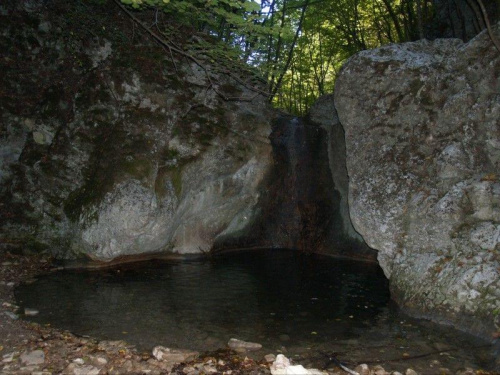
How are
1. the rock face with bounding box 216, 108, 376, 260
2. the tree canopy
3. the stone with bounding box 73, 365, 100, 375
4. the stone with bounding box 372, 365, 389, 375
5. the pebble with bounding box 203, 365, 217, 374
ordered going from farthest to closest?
1. the tree canopy
2. the rock face with bounding box 216, 108, 376, 260
3. the stone with bounding box 372, 365, 389, 375
4. the pebble with bounding box 203, 365, 217, 374
5. the stone with bounding box 73, 365, 100, 375

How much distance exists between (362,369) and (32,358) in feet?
13.5

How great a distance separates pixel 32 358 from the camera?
5.06 metres

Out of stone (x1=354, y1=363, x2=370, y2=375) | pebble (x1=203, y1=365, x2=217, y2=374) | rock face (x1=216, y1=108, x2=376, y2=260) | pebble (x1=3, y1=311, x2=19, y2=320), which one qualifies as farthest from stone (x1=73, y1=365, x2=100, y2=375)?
rock face (x1=216, y1=108, x2=376, y2=260)

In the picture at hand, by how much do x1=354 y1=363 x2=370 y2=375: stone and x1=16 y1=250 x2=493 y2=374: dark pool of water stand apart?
38cm

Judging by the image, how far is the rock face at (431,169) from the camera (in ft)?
23.2

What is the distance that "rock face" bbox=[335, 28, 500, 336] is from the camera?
7.07m

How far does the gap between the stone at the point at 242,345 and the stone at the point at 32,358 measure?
2.43 metres

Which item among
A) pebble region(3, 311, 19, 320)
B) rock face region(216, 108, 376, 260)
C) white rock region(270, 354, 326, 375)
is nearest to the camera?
white rock region(270, 354, 326, 375)

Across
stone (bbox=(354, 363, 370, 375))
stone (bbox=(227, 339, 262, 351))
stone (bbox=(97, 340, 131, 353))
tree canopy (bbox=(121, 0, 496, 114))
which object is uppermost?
tree canopy (bbox=(121, 0, 496, 114))

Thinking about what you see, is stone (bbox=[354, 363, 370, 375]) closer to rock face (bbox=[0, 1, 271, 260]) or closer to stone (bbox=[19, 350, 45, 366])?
stone (bbox=[19, 350, 45, 366])

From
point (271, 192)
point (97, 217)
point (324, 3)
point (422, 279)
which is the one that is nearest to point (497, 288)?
point (422, 279)

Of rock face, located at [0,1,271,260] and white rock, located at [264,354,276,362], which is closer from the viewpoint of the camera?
white rock, located at [264,354,276,362]

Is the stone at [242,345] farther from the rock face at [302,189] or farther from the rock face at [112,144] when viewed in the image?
the rock face at [302,189]

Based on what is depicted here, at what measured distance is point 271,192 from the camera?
524 inches
